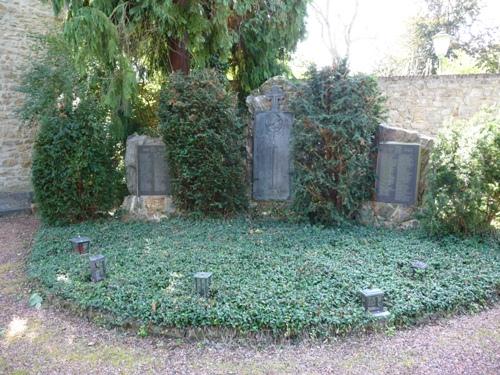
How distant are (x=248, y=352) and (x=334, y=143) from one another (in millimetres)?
A: 3333

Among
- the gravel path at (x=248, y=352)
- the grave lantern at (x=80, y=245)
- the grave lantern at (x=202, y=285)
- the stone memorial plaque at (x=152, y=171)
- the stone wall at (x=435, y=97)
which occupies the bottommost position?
the gravel path at (x=248, y=352)

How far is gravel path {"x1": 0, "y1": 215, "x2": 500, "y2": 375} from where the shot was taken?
277 cm

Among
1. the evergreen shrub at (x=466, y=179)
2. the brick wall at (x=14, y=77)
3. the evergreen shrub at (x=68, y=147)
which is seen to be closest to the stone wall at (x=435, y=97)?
the evergreen shrub at (x=466, y=179)

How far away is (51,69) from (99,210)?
7.61 feet

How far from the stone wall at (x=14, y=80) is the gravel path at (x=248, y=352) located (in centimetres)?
559

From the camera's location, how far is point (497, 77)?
9961mm

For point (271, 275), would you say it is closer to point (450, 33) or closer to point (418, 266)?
point (418, 266)

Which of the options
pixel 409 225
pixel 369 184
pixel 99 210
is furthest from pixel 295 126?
pixel 99 210

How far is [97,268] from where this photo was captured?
390 cm

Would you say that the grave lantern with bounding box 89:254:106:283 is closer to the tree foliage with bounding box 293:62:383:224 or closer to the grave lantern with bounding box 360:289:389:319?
the grave lantern with bounding box 360:289:389:319

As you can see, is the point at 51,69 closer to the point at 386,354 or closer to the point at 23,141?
the point at 23,141

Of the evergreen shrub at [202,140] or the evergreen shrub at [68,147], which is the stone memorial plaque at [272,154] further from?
the evergreen shrub at [68,147]

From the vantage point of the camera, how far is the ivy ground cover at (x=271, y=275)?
3.20m

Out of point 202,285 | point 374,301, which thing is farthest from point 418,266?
point 202,285
